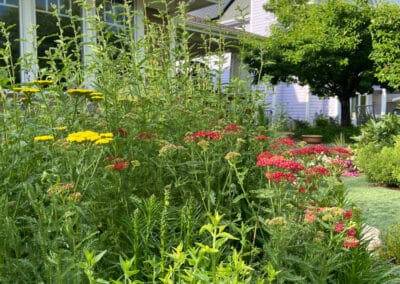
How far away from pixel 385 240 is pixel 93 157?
7.94 feet

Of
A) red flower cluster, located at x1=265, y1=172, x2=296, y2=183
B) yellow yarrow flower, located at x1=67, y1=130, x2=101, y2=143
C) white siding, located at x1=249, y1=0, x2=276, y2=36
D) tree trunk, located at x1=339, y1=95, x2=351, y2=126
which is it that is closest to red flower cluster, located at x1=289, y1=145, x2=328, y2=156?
red flower cluster, located at x1=265, y1=172, x2=296, y2=183

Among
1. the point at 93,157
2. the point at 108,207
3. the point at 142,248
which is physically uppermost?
the point at 93,157

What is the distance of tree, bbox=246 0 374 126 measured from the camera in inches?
473

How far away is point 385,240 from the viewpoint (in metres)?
3.21

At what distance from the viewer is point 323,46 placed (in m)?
11.9

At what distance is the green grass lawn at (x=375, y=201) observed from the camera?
13.6ft

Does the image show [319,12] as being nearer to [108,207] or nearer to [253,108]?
[253,108]

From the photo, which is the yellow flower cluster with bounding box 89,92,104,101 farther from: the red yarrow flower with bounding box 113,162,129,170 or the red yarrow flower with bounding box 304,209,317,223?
the red yarrow flower with bounding box 304,209,317,223

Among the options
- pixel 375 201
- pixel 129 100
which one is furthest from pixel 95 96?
pixel 375 201

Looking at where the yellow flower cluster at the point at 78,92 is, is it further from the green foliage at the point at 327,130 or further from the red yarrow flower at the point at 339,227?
the green foliage at the point at 327,130

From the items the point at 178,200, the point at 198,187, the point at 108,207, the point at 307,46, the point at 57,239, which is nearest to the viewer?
the point at 57,239

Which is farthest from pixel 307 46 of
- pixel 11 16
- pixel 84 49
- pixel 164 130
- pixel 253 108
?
pixel 164 130

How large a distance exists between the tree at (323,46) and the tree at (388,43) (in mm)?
986

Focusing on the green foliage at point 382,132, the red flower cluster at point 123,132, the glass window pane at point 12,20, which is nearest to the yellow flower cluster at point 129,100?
the red flower cluster at point 123,132
